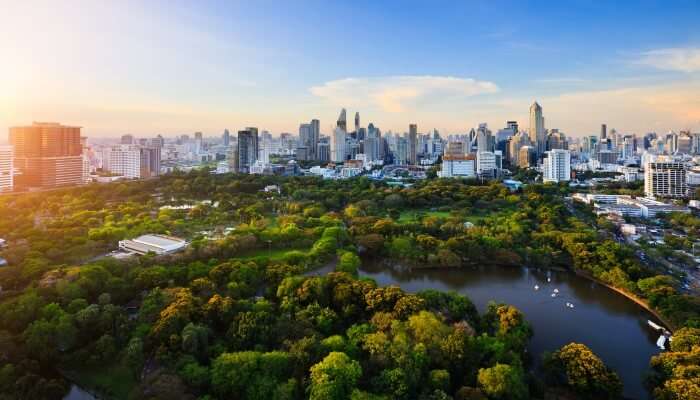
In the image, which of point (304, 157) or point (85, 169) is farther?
point (304, 157)

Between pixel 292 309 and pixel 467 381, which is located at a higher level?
pixel 292 309

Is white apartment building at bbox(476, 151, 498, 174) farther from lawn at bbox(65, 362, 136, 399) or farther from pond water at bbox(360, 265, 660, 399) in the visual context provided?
lawn at bbox(65, 362, 136, 399)

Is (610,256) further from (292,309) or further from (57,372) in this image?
(57,372)

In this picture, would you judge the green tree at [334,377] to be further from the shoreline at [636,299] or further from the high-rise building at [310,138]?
the high-rise building at [310,138]

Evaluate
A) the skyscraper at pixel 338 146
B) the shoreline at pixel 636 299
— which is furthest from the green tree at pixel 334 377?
the skyscraper at pixel 338 146

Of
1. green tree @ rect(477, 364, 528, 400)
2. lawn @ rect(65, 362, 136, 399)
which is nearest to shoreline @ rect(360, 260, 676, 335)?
green tree @ rect(477, 364, 528, 400)

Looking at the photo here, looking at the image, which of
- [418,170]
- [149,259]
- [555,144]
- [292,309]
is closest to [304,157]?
[418,170]
